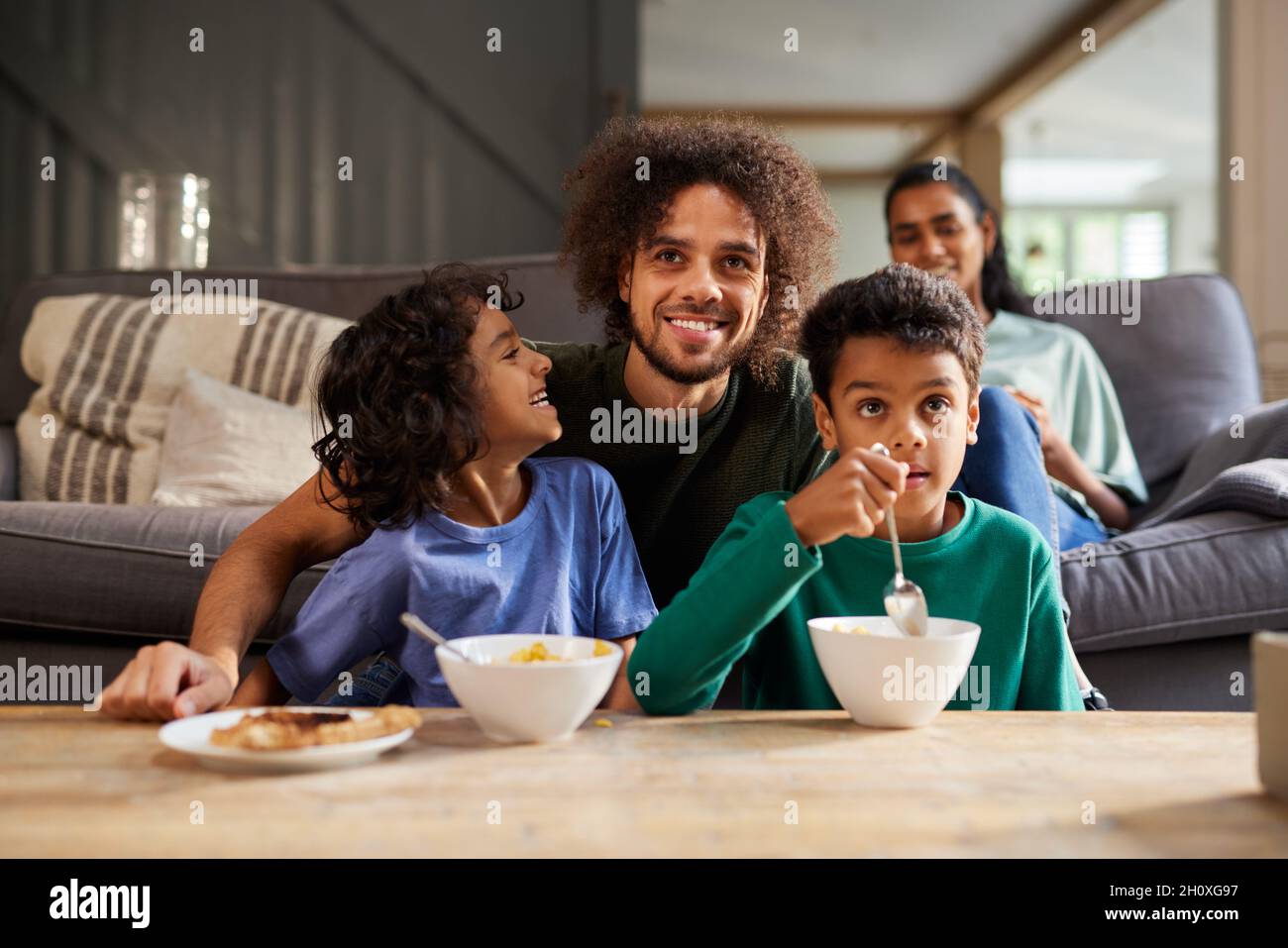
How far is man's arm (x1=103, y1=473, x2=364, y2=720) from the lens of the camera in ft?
3.14

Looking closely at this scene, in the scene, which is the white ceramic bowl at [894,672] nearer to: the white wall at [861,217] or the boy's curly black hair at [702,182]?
the boy's curly black hair at [702,182]

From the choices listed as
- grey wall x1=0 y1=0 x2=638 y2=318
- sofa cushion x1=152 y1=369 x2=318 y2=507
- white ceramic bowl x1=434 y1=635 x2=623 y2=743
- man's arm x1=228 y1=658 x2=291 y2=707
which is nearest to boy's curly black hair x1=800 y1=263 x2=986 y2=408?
white ceramic bowl x1=434 y1=635 x2=623 y2=743

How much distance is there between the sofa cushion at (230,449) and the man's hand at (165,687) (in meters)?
1.11

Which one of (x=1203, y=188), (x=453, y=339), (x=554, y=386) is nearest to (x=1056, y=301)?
(x=554, y=386)

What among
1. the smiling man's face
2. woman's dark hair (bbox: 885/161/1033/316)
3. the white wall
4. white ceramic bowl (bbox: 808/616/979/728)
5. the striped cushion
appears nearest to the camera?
white ceramic bowl (bbox: 808/616/979/728)

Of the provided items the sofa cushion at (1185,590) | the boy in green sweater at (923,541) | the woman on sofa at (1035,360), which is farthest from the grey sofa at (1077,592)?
the boy in green sweater at (923,541)

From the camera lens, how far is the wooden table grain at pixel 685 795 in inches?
24.7

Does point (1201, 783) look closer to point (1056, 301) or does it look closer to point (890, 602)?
point (890, 602)

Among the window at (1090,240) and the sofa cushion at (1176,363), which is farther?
the window at (1090,240)

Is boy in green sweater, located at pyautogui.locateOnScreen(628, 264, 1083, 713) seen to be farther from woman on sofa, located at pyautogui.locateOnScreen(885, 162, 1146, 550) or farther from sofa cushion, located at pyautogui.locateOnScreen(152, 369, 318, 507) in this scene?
sofa cushion, located at pyautogui.locateOnScreen(152, 369, 318, 507)

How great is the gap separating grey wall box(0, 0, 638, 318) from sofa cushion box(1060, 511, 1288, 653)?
113 inches

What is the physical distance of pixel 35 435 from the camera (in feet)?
7.75

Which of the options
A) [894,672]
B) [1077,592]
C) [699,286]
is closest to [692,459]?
[699,286]

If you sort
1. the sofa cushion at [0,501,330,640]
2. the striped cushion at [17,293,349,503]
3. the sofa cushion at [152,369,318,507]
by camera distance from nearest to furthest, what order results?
1. the sofa cushion at [0,501,330,640]
2. the sofa cushion at [152,369,318,507]
3. the striped cushion at [17,293,349,503]
